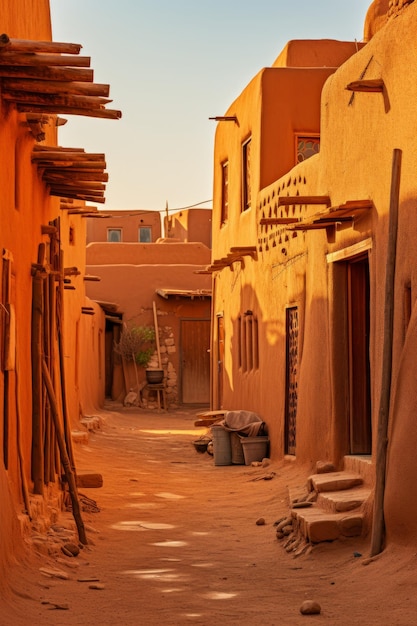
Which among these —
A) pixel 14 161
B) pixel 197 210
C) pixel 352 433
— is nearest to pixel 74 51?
pixel 14 161

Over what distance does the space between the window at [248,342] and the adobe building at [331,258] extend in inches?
1.3

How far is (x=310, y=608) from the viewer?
666 centimetres

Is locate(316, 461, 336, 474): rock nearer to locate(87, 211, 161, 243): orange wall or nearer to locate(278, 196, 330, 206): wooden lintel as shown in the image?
locate(278, 196, 330, 206): wooden lintel

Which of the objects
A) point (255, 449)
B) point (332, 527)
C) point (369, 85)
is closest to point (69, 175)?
point (369, 85)

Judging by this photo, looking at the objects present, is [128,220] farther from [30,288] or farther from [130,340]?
[30,288]

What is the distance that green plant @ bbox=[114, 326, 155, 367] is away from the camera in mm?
27094

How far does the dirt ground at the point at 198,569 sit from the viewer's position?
21.9 feet

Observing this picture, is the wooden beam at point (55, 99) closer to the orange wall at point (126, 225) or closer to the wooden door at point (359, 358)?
the wooden door at point (359, 358)

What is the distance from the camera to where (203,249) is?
31.6 metres

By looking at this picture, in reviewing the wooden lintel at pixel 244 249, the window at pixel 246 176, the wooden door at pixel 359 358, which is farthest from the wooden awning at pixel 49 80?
the window at pixel 246 176

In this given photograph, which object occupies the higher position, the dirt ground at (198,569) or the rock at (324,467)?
the rock at (324,467)

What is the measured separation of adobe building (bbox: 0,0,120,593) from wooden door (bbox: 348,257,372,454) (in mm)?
2833

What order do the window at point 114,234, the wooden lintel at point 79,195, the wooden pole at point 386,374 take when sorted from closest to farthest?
the wooden pole at point 386,374, the wooden lintel at point 79,195, the window at point 114,234

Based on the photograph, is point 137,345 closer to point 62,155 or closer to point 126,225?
point 126,225
